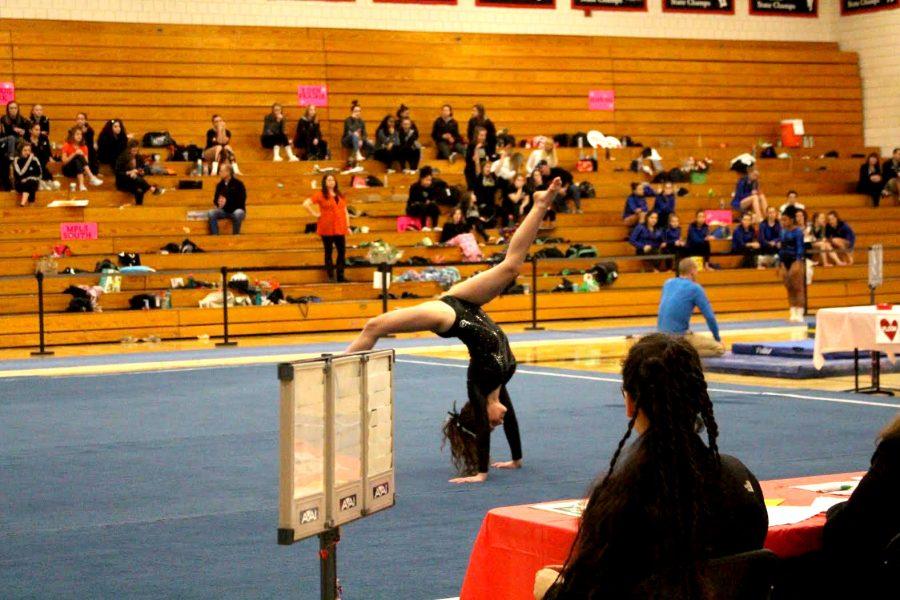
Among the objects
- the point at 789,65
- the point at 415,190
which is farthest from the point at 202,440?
the point at 789,65

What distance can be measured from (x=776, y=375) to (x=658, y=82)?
16.2m

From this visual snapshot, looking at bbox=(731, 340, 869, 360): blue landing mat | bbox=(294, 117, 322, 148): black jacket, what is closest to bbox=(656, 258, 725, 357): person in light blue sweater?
bbox=(731, 340, 869, 360): blue landing mat

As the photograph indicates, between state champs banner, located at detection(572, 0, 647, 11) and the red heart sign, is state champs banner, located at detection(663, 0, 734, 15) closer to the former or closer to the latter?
state champs banner, located at detection(572, 0, 647, 11)

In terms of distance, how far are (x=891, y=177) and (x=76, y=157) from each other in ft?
54.3

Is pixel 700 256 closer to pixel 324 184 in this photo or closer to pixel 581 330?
pixel 581 330

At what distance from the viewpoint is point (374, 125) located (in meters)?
27.4

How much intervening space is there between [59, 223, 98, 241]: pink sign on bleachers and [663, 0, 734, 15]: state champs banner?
1457 cm

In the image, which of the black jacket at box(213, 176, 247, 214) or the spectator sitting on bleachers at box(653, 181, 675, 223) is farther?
the spectator sitting on bleachers at box(653, 181, 675, 223)

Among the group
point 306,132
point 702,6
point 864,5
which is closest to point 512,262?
point 306,132

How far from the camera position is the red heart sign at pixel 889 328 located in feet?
41.9

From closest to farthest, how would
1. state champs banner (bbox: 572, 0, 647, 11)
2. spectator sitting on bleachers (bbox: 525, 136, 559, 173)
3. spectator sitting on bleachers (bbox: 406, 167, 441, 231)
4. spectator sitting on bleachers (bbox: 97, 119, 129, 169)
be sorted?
spectator sitting on bleachers (bbox: 97, 119, 129, 169)
spectator sitting on bleachers (bbox: 406, 167, 441, 231)
spectator sitting on bleachers (bbox: 525, 136, 559, 173)
state champs banner (bbox: 572, 0, 647, 11)

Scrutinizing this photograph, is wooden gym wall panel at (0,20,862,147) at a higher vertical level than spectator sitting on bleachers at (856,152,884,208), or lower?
higher

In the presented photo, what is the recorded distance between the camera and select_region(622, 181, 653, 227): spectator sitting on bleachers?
1014 inches

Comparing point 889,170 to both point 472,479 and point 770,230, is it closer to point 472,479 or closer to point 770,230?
point 770,230
